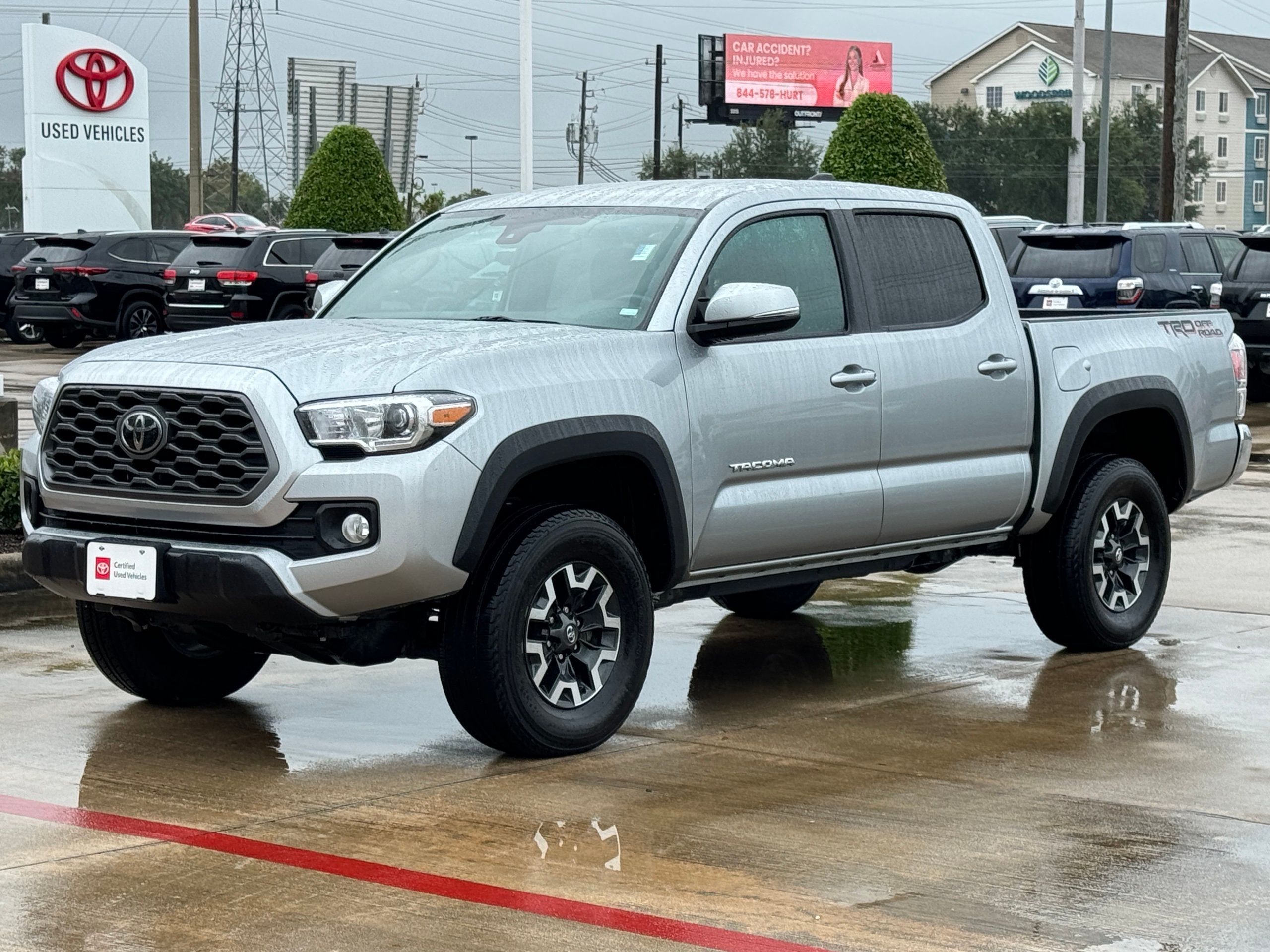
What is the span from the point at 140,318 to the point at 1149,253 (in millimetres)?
15264

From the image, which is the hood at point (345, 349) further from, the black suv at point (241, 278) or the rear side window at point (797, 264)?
the black suv at point (241, 278)

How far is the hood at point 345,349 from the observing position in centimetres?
605

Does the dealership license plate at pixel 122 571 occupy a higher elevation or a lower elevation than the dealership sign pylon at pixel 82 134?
lower

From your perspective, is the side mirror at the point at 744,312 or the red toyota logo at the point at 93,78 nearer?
the side mirror at the point at 744,312

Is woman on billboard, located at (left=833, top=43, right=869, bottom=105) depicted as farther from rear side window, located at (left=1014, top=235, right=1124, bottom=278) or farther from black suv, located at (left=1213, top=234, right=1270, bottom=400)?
rear side window, located at (left=1014, top=235, right=1124, bottom=278)

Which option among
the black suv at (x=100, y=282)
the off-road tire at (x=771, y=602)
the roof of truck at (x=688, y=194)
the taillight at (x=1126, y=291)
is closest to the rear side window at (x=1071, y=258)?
the taillight at (x=1126, y=291)

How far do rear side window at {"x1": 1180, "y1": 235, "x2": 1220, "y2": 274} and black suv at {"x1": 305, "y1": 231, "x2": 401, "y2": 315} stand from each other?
10.2 metres

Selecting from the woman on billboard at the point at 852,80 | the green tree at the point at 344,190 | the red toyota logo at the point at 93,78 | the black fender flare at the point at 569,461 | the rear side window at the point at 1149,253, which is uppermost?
the woman on billboard at the point at 852,80

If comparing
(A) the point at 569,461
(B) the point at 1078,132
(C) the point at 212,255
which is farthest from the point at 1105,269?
(B) the point at 1078,132

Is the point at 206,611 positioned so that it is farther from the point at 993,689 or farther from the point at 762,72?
the point at 762,72

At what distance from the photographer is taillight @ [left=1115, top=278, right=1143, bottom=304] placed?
810 inches

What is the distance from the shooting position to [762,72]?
110500mm

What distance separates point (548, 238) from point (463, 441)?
4.92 ft

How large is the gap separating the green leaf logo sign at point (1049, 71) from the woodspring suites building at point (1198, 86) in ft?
0.19
